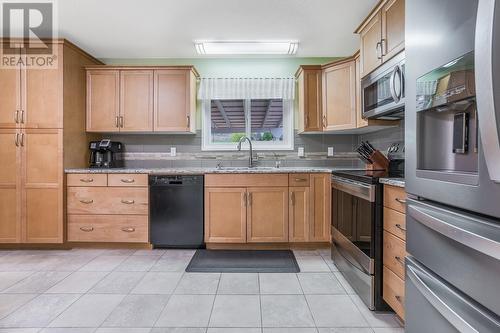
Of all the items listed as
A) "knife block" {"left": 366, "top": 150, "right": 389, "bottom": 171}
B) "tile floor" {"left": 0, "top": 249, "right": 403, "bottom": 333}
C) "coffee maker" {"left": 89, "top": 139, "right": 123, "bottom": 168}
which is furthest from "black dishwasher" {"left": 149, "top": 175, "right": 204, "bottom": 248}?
"knife block" {"left": 366, "top": 150, "right": 389, "bottom": 171}

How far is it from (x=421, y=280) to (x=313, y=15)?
98.7 inches

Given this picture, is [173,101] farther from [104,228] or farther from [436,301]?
[436,301]

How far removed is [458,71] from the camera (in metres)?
0.77

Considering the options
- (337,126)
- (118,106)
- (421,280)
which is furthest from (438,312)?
(118,106)

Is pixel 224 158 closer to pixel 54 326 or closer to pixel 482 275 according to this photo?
pixel 54 326

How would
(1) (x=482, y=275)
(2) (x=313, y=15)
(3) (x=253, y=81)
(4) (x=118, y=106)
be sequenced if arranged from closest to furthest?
1. (1) (x=482, y=275)
2. (2) (x=313, y=15)
3. (4) (x=118, y=106)
4. (3) (x=253, y=81)

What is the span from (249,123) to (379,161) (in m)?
1.92

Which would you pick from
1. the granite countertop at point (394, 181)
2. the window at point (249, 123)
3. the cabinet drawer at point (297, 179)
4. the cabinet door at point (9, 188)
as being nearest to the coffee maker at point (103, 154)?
the cabinet door at point (9, 188)

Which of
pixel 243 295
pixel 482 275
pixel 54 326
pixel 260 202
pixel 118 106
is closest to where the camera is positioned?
pixel 482 275

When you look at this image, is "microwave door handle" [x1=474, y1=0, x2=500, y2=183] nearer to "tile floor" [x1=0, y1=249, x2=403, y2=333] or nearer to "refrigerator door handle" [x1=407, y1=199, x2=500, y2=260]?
"refrigerator door handle" [x1=407, y1=199, x2=500, y2=260]

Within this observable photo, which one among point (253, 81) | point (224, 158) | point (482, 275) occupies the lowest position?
point (482, 275)

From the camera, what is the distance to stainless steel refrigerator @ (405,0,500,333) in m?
0.62

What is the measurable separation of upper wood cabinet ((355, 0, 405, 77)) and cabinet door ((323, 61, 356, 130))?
0.44 m

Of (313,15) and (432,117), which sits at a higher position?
(313,15)
